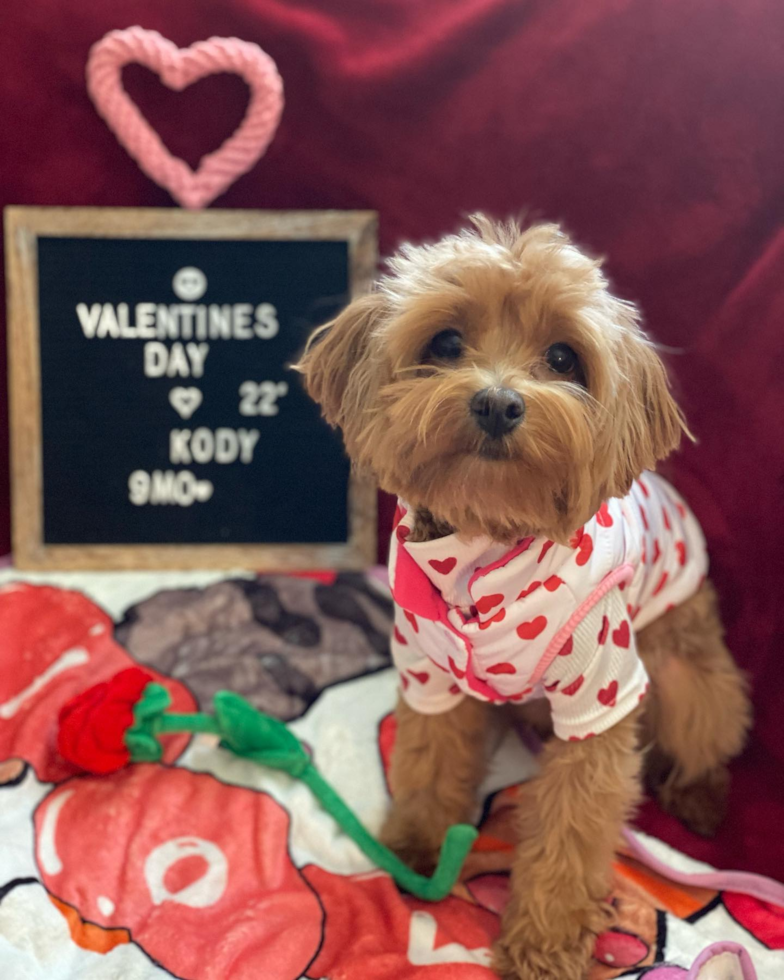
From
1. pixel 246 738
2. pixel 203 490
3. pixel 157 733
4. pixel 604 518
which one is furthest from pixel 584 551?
pixel 203 490

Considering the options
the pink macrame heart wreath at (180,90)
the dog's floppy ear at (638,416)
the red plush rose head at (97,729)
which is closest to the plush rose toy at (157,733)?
the red plush rose head at (97,729)

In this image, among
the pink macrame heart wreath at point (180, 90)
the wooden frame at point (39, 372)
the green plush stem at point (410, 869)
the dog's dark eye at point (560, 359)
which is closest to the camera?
the dog's dark eye at point (560, 359)

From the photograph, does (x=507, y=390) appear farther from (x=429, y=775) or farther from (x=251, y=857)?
(x=251, y=857)

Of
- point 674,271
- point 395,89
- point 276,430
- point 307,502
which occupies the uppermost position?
point 395,89

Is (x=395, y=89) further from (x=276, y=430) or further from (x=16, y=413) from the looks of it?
(x=16, y=413)

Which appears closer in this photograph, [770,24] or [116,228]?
[770,24]

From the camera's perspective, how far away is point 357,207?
5.82 ft

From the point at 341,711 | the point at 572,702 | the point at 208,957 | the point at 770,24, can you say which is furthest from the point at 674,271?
the point at 208,957

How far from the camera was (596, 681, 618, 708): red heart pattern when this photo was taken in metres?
1.13

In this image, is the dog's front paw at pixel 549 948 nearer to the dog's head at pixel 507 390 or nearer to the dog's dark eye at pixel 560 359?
the dog's head at pixel 507 390

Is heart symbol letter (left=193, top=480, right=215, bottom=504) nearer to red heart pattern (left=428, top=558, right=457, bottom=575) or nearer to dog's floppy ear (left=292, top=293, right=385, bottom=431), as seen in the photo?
dog's floppy ear (left=292, top=293, right=385, bottom=431)

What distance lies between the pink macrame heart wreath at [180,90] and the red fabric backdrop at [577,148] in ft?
0.13

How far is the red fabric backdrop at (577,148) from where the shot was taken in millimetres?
1479

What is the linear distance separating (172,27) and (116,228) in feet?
1.25
